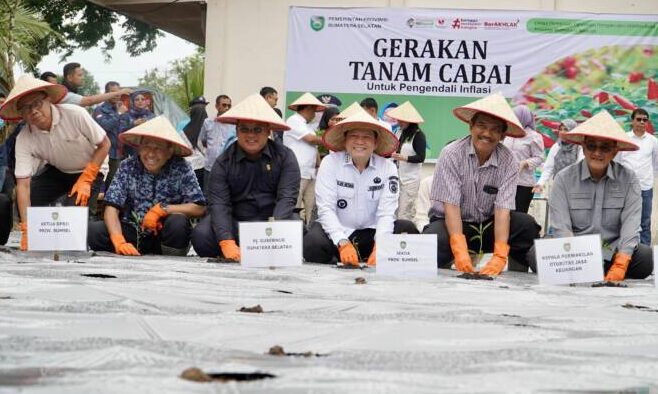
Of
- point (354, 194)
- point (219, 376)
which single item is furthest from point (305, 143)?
point (219, 376)

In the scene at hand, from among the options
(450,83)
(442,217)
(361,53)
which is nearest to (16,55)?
(361,53)

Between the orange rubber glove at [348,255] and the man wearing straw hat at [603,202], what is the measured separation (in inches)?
43.0

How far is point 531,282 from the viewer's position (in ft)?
18.5

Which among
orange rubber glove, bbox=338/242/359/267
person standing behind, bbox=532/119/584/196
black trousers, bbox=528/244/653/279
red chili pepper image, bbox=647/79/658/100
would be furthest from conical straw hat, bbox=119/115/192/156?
red chili pepper image, bbox=647/79/658/100

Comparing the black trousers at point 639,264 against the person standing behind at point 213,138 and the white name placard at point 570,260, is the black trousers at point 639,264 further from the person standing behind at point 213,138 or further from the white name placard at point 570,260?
the person standing behind at point 213,138

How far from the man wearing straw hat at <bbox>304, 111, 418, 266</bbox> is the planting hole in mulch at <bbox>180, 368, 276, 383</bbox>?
4004mm

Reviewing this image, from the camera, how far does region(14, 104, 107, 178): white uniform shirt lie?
6527 millimetres

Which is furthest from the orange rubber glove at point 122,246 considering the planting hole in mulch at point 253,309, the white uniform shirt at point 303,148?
the white uniform shirt at point 303,148

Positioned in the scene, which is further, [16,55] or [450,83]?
[16,55]

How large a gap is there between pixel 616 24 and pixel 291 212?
5.94m

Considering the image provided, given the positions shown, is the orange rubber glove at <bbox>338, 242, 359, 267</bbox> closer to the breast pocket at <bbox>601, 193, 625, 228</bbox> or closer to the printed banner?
the breast pocket at <bbox>601, 193, 625, 228</bbox>

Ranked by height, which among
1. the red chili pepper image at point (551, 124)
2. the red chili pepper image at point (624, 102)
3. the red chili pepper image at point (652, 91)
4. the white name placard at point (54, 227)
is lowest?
the white name placard at point (54, 227)

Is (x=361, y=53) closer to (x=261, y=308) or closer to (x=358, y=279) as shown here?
(x=358, y=279)

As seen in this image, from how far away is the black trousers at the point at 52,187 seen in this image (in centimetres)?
673
